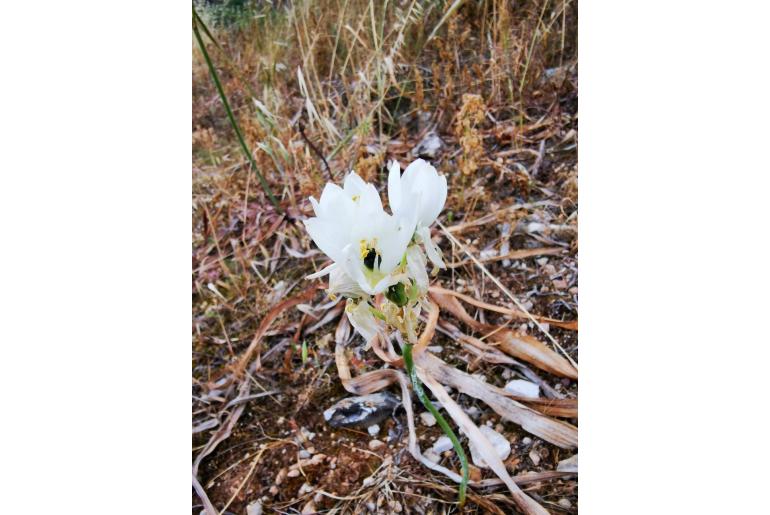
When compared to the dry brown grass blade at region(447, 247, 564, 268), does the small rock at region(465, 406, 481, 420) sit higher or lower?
lower

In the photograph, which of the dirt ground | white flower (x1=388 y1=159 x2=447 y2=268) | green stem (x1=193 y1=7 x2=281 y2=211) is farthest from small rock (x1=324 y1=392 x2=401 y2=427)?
green stem (x1=193 y1=7 x2=281 y2=211)

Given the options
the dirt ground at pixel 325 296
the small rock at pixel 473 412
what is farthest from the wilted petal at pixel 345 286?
the small rock at pixel 473 412

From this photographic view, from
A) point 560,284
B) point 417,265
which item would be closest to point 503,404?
point 560,284

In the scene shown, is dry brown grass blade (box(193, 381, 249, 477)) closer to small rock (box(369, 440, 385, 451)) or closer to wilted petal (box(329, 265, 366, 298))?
small rock (box(369, 440, 385, 451))

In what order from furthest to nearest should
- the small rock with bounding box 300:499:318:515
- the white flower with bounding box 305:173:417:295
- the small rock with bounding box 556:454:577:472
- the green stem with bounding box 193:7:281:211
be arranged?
1. the green stem with bounding box 193:7:281:211
2. the small rock with bounding box 300:499:318:515
3. the small rock with bounding box 556:454:577:472
4. the white flower with bounding box 305:173:417:295

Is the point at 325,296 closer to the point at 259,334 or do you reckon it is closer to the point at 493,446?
the point at 259,334
